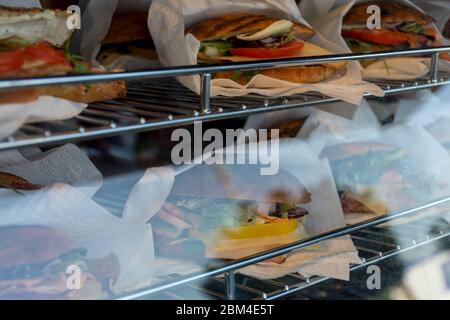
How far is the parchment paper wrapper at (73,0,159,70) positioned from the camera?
1.22 m

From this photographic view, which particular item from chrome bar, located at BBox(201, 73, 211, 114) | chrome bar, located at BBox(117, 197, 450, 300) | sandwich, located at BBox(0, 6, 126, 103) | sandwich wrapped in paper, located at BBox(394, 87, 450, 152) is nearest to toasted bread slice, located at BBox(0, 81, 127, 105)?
sandwich, located at BBox(0, 6, 126, 103)

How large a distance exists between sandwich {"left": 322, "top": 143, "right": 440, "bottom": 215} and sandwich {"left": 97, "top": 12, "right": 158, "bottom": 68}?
1.26 ft

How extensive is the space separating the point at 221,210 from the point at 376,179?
1.46 feet

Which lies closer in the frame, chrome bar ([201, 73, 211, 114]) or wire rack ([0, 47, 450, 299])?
wire rack ([0, 47, 450, 299])

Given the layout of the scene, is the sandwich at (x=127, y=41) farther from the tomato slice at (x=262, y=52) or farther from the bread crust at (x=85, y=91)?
the bread crust at (x=85, y=91)

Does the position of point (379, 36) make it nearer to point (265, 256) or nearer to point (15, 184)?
point (265, 256)

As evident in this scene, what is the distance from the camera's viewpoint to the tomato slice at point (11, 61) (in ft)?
2.43

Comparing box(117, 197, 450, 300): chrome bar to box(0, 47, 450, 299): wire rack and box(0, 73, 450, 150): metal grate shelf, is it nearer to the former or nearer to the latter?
box(0, 47, 450, 299): wire rack

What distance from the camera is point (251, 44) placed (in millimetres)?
1197

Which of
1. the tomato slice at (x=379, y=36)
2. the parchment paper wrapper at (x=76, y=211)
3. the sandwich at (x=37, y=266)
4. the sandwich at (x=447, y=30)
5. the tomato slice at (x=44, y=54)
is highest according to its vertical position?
the sandwich at (x=447, y=30)

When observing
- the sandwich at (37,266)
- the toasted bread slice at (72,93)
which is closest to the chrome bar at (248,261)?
the sandwich at (37,266)

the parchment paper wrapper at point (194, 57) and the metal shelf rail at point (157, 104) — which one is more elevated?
the parchment paper wrapper at point (194, 57)

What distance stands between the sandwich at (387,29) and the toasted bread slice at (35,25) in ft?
2.26
